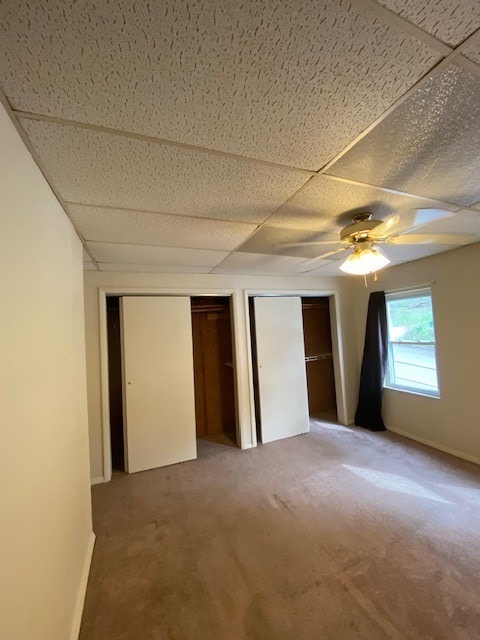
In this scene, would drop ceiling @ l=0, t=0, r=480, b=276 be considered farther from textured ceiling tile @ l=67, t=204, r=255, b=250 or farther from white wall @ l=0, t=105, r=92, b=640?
white wall @ l=0, t=105, r=92, b=640

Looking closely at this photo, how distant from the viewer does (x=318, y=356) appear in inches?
177

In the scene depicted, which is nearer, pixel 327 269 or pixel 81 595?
pixel 81 595

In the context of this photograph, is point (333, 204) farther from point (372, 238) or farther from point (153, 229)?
point (153, 229)

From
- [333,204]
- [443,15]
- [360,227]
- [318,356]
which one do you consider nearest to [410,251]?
[360,227]

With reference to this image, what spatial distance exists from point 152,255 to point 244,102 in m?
1.80

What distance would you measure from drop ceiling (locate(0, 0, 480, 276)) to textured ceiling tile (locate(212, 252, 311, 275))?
106 cm

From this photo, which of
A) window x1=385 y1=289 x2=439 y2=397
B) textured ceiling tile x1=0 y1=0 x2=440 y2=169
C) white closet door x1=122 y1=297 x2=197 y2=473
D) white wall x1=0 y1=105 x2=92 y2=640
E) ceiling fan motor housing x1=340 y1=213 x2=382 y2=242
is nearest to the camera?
textured ceiling tile x1=0 y1=0 x2=440 y2=169

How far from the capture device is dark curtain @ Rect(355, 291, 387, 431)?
3.58 m

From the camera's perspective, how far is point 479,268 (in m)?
2.63

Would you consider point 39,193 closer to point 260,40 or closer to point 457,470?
point 260,40

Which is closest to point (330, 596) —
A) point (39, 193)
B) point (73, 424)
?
point (73, 424)

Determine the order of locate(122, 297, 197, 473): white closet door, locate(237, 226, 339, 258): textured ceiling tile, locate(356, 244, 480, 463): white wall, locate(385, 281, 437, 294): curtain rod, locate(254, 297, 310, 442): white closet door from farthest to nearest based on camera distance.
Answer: locate(254, 297, 310, 442): white closet door < locate(385, 281, 437, 294): curtain rod < locate(122, 297, 197, 473): white closet door < locate(356, 244, 480, 463): white wall < locate(237, 226, 339, 258): textured ceiling tile

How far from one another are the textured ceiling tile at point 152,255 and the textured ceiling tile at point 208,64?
1.37 metres

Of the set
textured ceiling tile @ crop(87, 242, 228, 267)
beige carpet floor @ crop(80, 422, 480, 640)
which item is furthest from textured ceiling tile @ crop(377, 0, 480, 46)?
beige carpet floor @ crop(80, 422, 480, 640)
